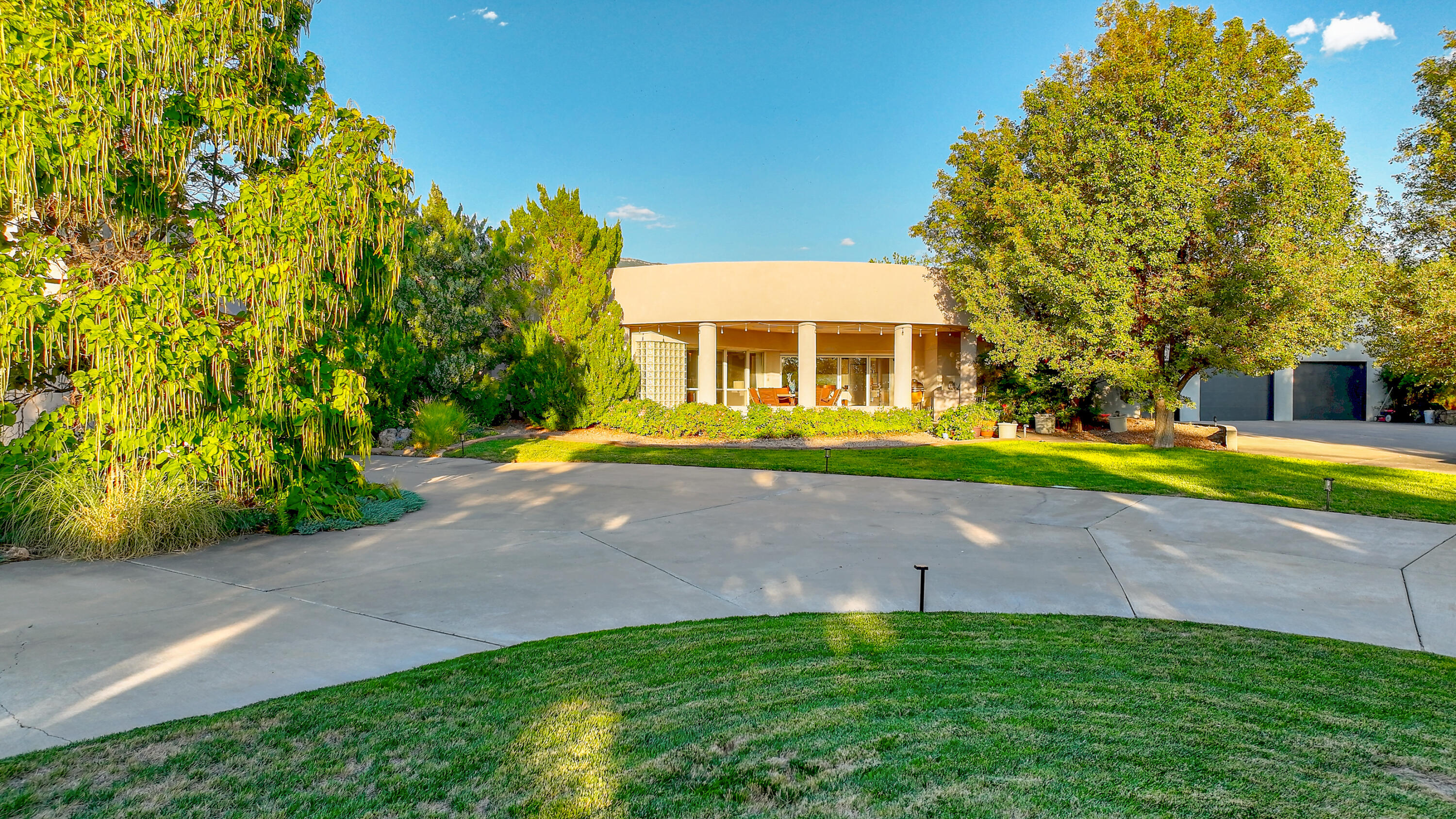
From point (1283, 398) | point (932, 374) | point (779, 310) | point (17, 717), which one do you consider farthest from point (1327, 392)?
point (17, 717)

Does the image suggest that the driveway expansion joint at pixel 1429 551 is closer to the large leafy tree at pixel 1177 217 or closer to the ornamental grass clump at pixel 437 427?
the large leafy tree at pixel 1177 217

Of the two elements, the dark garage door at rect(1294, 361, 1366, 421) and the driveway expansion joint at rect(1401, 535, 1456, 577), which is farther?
the dark garage door at rect(1294, 361, 1366, 421)

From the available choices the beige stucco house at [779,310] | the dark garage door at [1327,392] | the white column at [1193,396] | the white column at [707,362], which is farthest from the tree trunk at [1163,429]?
the dark garage door at [1327,392]

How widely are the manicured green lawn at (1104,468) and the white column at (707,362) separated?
467 cm

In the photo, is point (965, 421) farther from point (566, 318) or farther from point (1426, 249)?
point (566, 318)

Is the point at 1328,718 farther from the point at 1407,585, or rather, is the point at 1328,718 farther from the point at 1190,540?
the point at 1190,540

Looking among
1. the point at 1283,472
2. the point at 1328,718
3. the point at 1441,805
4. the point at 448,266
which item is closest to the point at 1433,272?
the point at 1283,472

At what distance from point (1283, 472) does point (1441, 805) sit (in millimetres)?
11555

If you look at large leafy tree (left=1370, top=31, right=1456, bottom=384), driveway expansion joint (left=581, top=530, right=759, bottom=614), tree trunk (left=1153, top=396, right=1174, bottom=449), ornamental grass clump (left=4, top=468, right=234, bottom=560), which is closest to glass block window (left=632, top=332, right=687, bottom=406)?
tree trunk (left=1153, top=396, right=1174, bottom=449)

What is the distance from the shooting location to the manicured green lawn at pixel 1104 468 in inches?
365

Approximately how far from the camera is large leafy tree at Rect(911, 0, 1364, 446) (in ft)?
43.2

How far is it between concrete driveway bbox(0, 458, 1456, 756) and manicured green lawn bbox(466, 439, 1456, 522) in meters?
1.32

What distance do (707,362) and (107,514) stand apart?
15072 millimetres

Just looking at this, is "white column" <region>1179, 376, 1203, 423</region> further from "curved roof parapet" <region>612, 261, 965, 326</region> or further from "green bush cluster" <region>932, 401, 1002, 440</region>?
"curved roof parapet" <region>612, 261, 965, 326</region>
